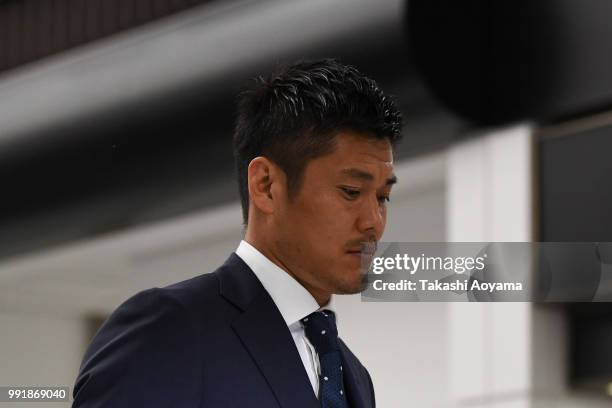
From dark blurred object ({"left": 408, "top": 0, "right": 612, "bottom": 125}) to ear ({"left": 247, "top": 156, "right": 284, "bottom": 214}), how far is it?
72.0 inches

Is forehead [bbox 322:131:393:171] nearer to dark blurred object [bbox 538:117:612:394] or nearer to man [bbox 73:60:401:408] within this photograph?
man [bbox 73:60:401:408]

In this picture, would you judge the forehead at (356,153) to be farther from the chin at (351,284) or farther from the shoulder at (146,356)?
the shoulder at (146,356)

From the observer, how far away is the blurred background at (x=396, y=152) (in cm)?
333

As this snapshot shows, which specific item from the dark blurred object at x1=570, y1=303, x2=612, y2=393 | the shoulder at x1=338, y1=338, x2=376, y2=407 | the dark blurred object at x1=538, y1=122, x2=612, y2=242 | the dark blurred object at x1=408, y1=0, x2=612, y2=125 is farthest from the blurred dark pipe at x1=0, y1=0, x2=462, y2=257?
the shoulder at x1=338, y1=338, x2=376, y2=407

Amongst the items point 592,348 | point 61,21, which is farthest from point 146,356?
point 61,21

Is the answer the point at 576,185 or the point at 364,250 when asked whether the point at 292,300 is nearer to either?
the point at 364,250

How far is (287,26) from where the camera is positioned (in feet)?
12.0

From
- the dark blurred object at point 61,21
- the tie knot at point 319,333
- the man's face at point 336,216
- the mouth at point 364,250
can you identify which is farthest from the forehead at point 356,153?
the dark blurred object at point 61,21

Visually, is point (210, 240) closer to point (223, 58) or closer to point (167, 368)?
point (223, 58)

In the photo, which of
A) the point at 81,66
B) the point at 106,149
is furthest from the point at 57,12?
the point at 106,149

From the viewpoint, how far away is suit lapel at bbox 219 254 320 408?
1.50 m

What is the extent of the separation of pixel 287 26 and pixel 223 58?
0.78 feet

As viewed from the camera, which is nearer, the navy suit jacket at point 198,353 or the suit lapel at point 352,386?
the navy suit jacket at point 198,353

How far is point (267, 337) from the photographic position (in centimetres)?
155
